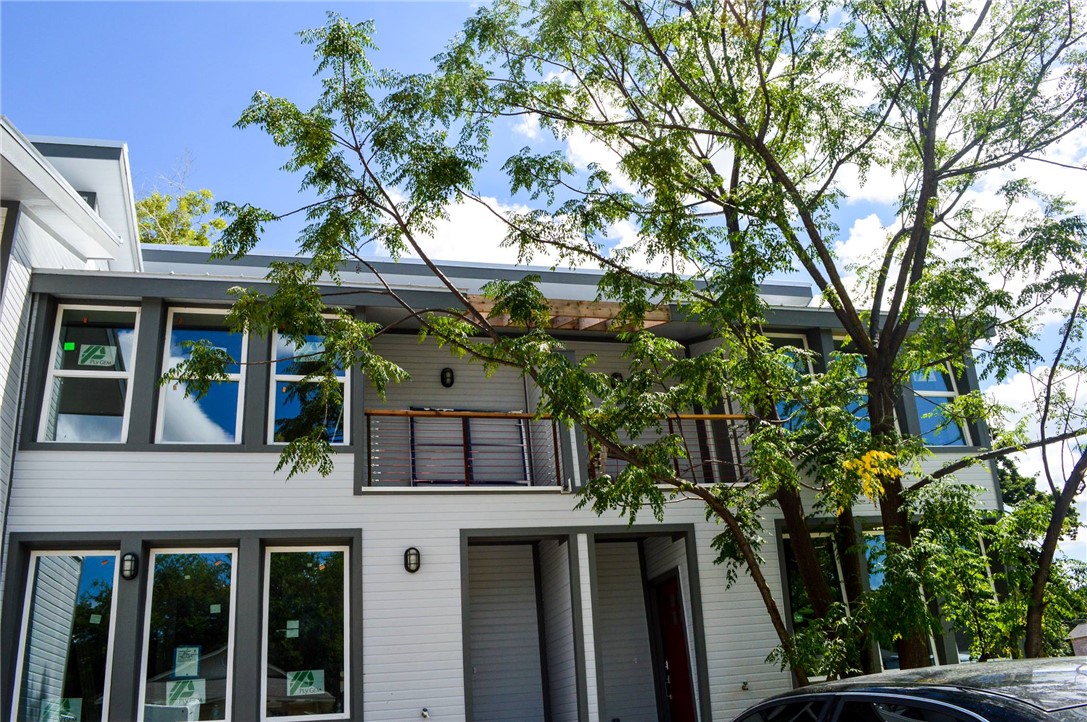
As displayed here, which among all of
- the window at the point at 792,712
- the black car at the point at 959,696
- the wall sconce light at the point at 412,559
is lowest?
the window at the point at 792,712

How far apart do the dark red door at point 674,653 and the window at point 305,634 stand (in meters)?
4.08

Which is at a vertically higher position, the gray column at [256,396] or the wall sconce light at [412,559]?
the gray column at [256,396]

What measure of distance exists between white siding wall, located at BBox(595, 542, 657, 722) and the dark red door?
9.1 inches

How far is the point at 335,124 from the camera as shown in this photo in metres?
7.98

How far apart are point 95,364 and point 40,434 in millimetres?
933

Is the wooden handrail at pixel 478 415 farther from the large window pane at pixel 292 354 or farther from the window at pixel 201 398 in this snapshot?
the window at pixel 201 398

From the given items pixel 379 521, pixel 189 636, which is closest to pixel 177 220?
pixel 379 521

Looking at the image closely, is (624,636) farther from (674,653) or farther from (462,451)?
(462,451)

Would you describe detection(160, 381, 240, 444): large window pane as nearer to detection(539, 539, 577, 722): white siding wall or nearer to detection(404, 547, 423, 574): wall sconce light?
detection(404, 547, 423, 574): wall sconce light

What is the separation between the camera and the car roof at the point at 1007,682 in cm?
276

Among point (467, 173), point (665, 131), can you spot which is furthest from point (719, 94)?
point (467, 173)

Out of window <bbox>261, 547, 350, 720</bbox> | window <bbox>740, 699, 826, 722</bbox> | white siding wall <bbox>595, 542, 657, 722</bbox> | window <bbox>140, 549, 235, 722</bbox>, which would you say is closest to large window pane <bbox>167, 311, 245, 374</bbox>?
window <bbox>140, 549, 235, 722</bbox>

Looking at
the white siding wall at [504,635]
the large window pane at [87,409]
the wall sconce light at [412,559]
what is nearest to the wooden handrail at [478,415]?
the wall sconce light at [412,559]

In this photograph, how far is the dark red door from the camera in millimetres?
10555
